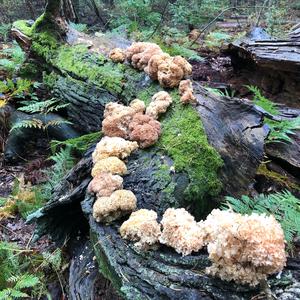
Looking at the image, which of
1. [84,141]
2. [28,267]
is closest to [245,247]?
[28,267]

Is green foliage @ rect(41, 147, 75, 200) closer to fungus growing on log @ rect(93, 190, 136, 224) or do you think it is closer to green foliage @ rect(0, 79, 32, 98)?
green foliage @ rect(0, 79, 32, 98)

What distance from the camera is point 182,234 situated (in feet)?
9.18

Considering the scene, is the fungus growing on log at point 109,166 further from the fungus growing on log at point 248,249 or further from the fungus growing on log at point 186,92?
the fungus growing on log at point 248,249

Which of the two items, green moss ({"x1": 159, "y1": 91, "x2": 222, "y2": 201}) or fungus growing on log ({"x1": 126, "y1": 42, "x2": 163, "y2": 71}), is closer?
green moss ({"x1": 159, "y1": 91, "x2": 222, "y2": 201})

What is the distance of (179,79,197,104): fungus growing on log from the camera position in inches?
177

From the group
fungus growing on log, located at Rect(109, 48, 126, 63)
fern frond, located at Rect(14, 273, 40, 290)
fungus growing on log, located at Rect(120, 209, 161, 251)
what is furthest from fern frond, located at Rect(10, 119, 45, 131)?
fungus growing on log, located at Rect(120, 209, 161, 251)

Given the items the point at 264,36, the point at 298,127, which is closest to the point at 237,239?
the point at 298,127

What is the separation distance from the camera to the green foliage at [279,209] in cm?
314

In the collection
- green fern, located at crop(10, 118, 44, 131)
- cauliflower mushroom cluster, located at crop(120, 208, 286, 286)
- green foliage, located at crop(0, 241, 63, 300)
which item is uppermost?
cauliflower mushroom cluster, located at crop(120, 208, 286, 286)

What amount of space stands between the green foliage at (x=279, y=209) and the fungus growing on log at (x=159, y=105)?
5.35ft

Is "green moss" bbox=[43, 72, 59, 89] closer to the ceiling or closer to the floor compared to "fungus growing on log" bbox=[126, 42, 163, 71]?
closer to the floor

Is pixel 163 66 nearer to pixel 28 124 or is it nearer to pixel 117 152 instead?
pixel 117 152

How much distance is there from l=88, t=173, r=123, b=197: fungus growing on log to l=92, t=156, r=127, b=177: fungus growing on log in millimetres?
137

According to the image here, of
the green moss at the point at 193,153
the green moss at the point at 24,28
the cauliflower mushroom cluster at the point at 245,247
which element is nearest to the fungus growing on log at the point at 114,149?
the green moss at the point at 193,153
